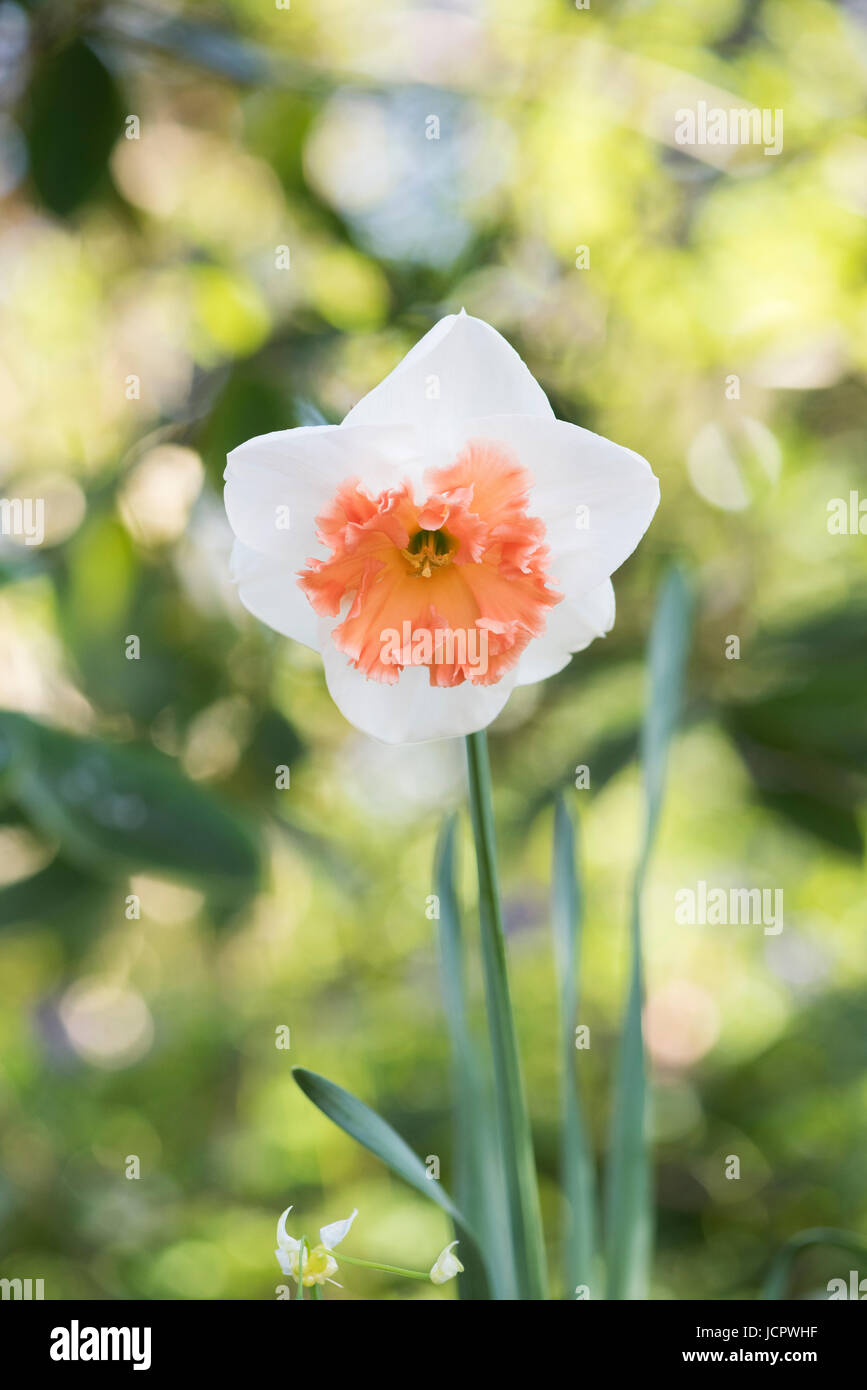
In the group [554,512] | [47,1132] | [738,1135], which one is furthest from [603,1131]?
[554,512]

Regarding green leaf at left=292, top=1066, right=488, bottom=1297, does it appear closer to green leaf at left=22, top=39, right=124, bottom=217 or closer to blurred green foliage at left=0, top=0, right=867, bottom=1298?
blurred green foliage at left=0, top=0, right=867, bottom=1298

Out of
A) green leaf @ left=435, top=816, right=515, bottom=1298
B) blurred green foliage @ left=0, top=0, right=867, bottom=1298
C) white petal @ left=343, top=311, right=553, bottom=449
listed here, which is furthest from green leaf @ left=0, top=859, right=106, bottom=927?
white petal @ left=343, top=311, right=553, bottom=449

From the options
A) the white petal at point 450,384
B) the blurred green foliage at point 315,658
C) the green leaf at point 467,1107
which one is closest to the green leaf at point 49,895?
the blurred green foliage at point 315,658

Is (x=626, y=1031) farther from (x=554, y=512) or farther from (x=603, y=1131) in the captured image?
(x=603, y=1131)

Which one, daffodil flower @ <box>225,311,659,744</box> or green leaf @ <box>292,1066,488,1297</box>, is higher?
daffodil flower @ <box>225,311,659,744</box>

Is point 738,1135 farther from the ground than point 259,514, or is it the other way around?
point 259,514

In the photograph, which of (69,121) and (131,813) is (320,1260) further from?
(69,121)
